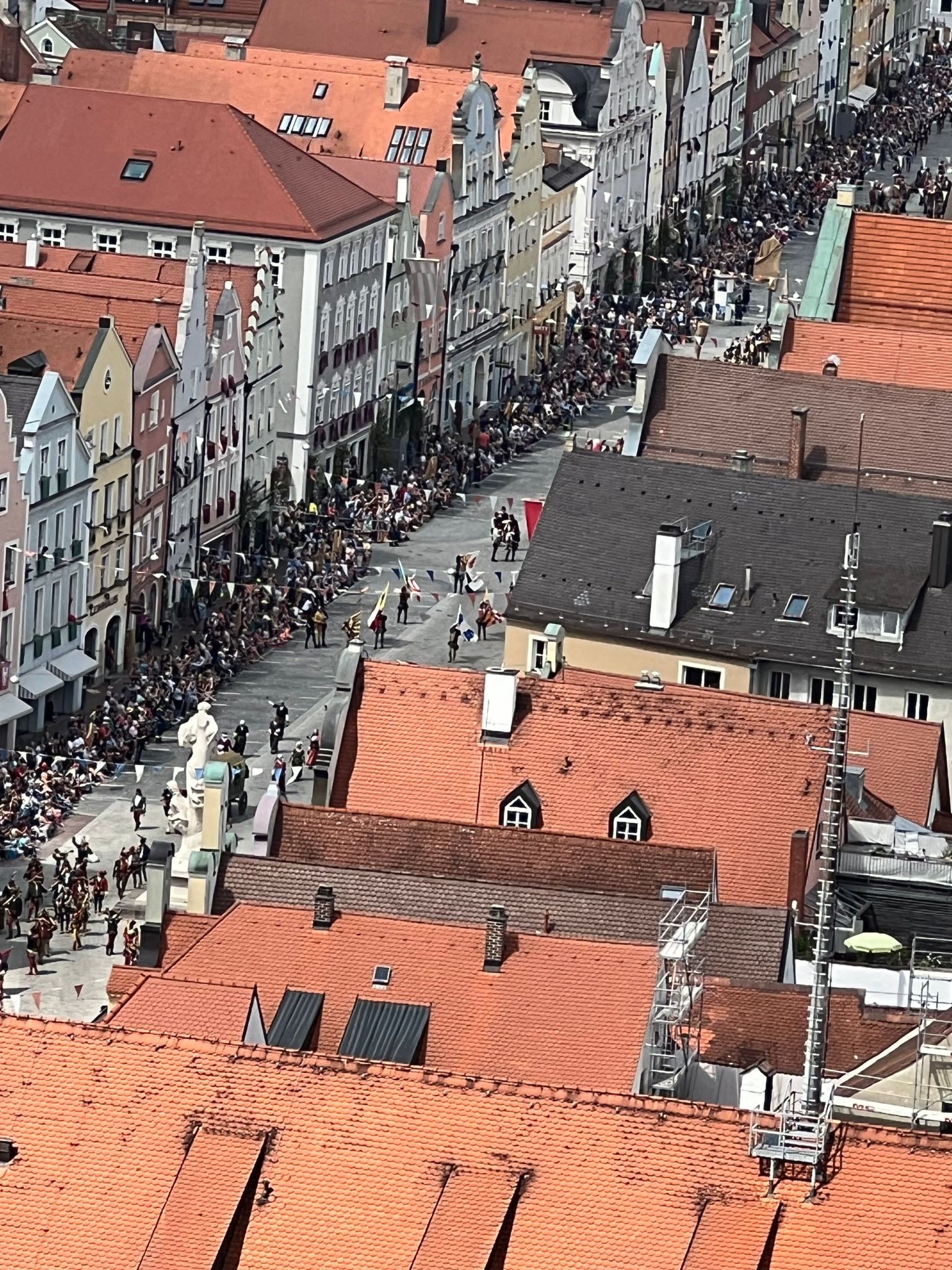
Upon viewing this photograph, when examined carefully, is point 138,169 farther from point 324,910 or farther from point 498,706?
point 324,910

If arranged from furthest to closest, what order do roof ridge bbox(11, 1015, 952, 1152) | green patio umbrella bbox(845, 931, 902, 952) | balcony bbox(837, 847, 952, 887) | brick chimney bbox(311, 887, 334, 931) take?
balcony bbox(837, 847, 952, 887) < green patio umbrella bbox(845, 931, 902, 952) < brick chimney bbox(311, 887, 334, 931) < roof ridge bbox(11, 1015, 952, 1152)

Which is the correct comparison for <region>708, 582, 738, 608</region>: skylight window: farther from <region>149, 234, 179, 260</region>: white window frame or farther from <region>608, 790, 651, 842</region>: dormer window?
<region>149, 234, 179, 260</region>: white window frame

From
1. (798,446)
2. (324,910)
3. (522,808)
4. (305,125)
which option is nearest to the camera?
(324,910)

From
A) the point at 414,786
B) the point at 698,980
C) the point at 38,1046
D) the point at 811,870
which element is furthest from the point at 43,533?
the point at 38,1046

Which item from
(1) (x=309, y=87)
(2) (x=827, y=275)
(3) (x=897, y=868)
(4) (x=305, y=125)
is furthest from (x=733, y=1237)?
(1) (x=309, y=87)

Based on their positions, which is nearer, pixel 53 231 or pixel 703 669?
pixel 703 669

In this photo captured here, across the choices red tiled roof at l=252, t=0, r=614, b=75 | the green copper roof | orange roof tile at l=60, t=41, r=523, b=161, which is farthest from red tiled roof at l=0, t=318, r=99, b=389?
red tiled roof at l=252, t=0, r=614, b=75

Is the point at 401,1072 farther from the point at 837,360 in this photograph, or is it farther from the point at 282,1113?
the point at 837,360
